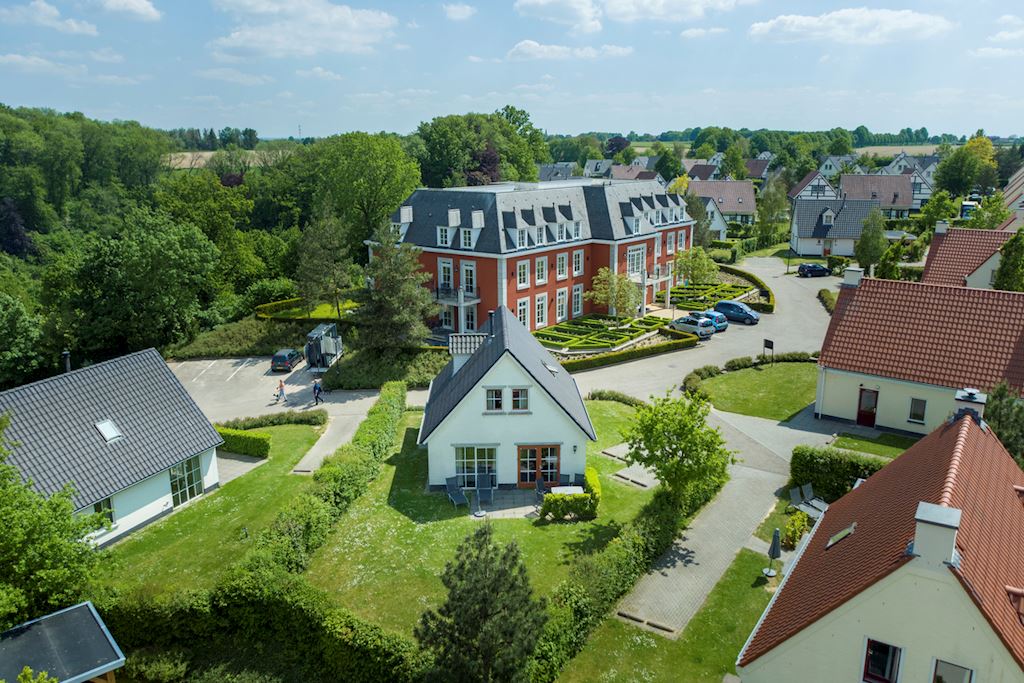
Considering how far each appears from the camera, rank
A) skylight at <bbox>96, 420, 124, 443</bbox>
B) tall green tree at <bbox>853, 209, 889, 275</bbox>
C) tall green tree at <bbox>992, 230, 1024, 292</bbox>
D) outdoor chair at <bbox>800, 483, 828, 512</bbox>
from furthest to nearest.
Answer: tall green tree at <bbox>853, 209, 889, 275</bbox>, tall green tree at <bbox>992, 230, 1024, 292</bbox>, outdoor chair at <bbox>800, 483, 828, 512</bbox>, skylight at <bbox>96, 420, 124, 443</bbox>

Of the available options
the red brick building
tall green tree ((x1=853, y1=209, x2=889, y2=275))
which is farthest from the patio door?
tall green tree ((x1=853, y1=209, x2=889, y2=275))

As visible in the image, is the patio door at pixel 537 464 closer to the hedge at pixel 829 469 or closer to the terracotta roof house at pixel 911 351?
the hedge at pixel 829 469

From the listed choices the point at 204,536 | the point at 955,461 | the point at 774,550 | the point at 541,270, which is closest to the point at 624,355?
the point at 541,270

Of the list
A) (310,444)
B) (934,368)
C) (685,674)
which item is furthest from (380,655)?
(934,368)

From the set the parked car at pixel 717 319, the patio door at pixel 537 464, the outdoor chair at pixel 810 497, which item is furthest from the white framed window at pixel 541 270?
the outdoor chair at pixel 810 497

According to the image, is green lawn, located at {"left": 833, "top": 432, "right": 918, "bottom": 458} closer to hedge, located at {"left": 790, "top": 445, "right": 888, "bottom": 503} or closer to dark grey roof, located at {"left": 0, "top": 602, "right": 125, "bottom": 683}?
hedge, located at {"left": 790, "top": 445, "right": 888, "bottom": 503}

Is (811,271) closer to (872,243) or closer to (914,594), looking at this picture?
(872,243)
